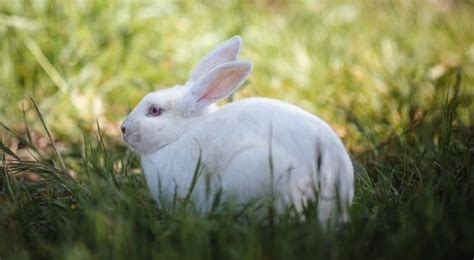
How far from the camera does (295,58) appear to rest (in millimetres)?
5629

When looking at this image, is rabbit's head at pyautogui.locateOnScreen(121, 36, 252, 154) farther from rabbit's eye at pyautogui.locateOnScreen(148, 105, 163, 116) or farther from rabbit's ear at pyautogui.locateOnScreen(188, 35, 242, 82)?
rabbit's ear at pyautogui.locateOnScreen(188, 35, 242, 82)

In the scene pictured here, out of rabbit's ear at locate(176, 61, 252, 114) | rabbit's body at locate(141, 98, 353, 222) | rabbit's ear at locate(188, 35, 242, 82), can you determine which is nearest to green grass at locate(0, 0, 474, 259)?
rabbit's body at locate(141, 98, 353, 222)

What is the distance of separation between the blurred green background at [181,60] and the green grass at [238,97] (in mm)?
12

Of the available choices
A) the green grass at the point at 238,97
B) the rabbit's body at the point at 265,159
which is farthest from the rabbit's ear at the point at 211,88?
the green grass at the point at 238,97

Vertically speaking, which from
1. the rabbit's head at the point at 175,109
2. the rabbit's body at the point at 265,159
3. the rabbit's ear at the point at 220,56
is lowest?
the rabbit's body at the point at 265,159

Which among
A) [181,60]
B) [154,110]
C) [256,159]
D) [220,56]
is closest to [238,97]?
[181,60]

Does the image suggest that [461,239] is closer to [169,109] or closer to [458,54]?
[169,109]

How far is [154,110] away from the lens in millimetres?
3543

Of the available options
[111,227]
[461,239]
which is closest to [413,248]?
[461,239]

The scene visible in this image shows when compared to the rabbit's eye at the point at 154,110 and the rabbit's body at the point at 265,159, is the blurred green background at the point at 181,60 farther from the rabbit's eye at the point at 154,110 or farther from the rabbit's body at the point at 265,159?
the rabbit's body at the point at 265,159

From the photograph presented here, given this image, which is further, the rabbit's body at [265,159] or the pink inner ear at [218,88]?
the pink inner ear at [218,88]

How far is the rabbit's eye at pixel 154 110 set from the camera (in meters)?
3.53

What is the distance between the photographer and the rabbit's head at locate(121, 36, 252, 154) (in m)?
3.42

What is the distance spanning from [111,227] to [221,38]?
3.36 metres
